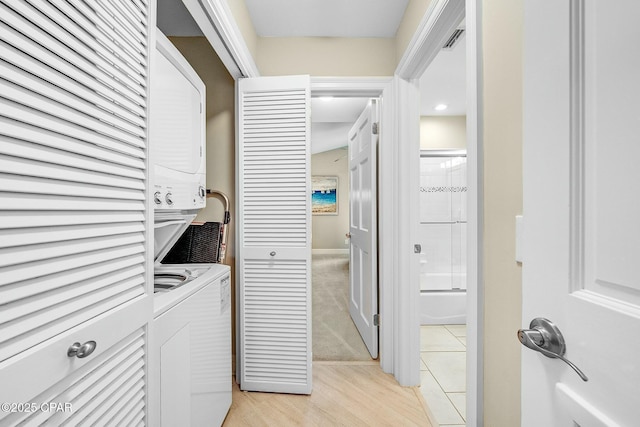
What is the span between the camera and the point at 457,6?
4.39ft

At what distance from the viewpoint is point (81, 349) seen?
609 millimetres

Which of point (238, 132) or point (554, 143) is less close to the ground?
point (238, 132)

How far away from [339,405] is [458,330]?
1.63 metres

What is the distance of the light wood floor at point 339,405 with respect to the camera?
68.4 inches

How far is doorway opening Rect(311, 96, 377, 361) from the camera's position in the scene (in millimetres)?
2748

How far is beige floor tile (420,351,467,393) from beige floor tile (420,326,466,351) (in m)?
0.09

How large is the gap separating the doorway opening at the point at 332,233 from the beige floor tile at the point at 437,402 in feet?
1.58

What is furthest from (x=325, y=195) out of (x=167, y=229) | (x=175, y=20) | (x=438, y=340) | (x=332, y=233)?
(x=167, y=229)

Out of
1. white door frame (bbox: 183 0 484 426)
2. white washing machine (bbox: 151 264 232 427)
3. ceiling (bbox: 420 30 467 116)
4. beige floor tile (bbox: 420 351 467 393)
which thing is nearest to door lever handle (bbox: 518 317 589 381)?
white washing machine (bbox: 151 264 232 427)

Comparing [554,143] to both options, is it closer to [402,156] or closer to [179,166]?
Answer: [179,166]

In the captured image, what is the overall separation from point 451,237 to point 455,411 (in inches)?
70.1

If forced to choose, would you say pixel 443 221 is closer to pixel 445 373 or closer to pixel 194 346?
pixel 445 373

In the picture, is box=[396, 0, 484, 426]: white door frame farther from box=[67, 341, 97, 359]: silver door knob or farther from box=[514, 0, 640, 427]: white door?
box=[67, 341, 97, 359]: silver door knob

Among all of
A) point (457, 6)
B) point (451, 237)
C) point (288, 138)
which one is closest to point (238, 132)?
point (288, 138)
